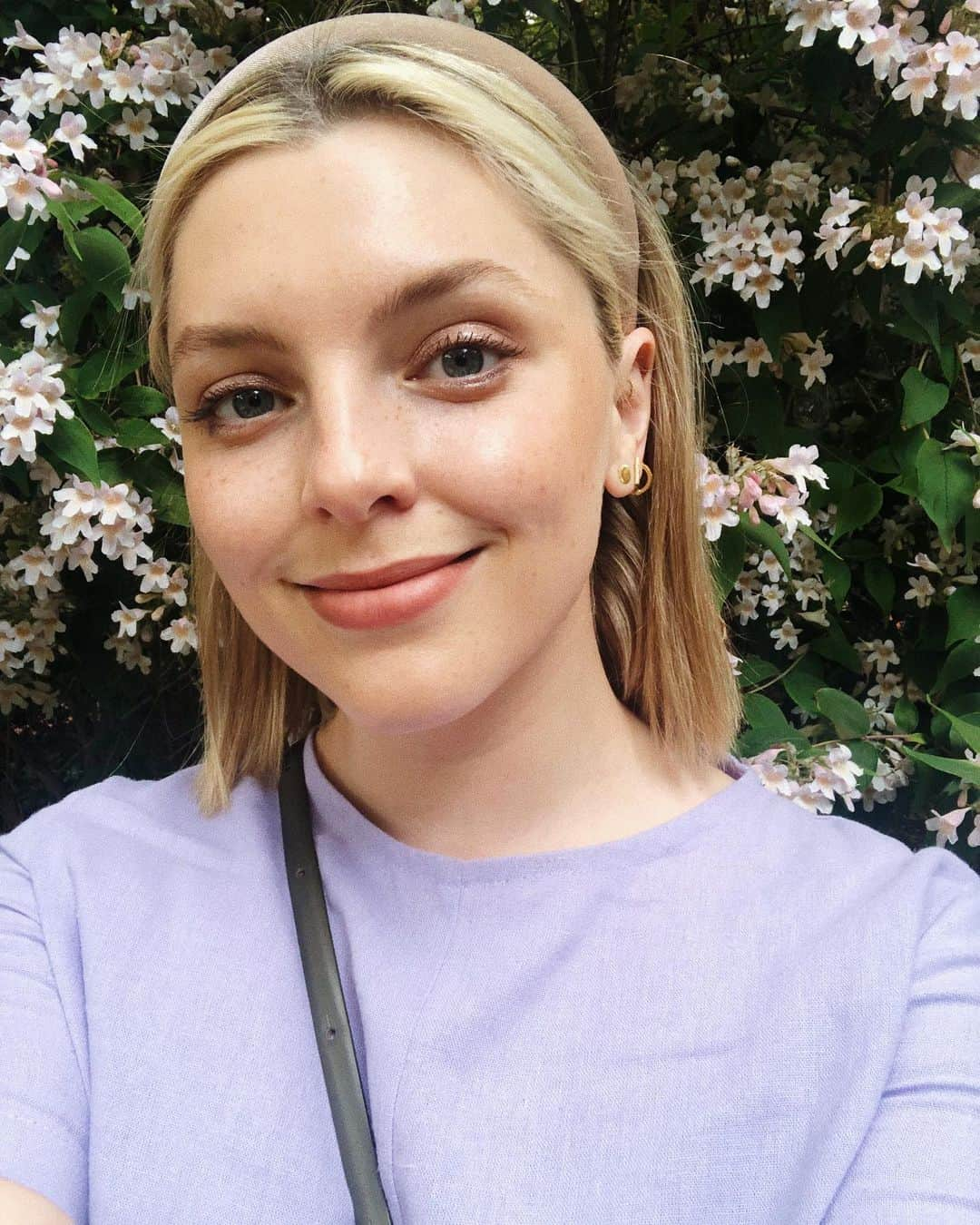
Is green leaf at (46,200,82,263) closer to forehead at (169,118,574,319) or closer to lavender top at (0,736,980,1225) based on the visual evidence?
forehead at (169,118,574,319)

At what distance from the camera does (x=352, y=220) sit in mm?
917

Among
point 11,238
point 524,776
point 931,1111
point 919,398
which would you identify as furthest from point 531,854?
point 11,238

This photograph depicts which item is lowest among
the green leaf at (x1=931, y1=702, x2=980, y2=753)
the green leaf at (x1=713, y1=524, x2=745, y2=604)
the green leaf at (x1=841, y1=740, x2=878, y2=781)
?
the green leaf at (x1=841, y1=740, x2=878, y2=781)

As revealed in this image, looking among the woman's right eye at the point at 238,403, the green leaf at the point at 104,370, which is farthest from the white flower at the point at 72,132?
the woman's right eye at the point at 238,403

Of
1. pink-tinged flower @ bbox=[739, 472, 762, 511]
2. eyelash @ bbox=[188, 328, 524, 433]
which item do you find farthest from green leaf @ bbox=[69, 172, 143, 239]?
pink-tinged flower @ bbox=[739, 472, 762, 511]

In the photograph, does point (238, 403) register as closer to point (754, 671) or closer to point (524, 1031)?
point (524, 1031)

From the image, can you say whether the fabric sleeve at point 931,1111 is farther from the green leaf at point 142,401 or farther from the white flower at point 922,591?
the green leaf at point 142,401

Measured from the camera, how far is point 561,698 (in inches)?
46.9

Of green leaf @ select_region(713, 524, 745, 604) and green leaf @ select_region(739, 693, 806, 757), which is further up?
green leaf @ select_region(713, 524, 745, 604)

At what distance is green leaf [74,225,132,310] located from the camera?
151 centimetres

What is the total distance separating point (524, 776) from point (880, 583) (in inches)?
42.6

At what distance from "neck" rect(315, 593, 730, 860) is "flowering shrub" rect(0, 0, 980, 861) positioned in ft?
1.54

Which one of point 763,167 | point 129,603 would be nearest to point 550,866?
point 129,603

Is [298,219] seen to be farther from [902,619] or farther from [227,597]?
[902,619]
